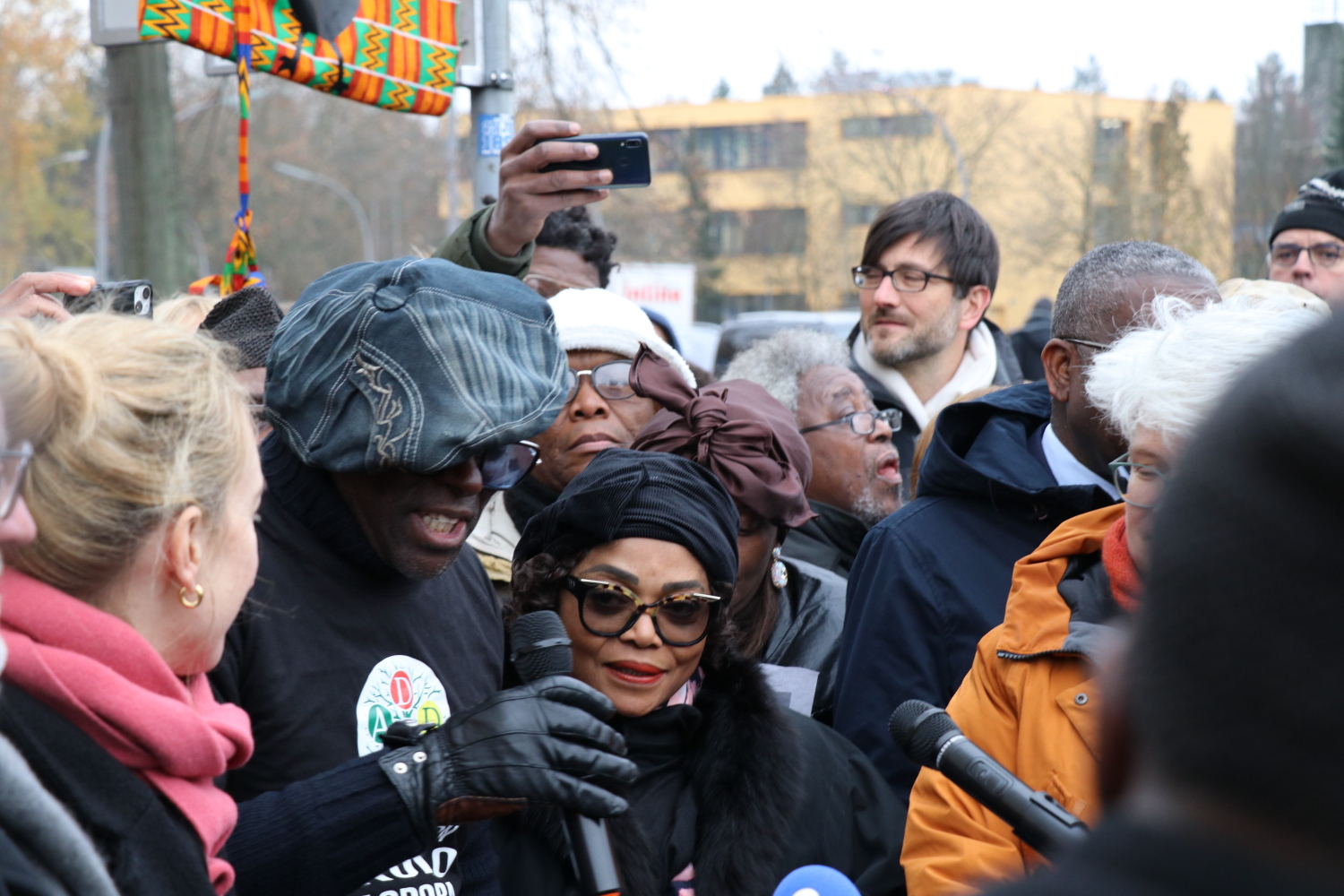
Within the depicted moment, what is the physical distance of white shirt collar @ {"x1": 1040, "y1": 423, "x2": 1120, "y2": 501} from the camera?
315 cm

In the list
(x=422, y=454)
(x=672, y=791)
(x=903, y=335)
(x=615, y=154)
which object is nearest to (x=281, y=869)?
(x=422, y=454)

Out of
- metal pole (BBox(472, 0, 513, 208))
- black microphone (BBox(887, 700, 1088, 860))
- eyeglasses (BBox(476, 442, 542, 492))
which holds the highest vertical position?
metal pole (BBox(472, 0, 513, 208))

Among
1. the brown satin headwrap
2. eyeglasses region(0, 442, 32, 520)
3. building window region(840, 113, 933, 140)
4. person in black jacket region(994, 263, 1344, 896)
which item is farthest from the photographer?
building window region(840, 113, 933, 140)

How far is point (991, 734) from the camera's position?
2.43m

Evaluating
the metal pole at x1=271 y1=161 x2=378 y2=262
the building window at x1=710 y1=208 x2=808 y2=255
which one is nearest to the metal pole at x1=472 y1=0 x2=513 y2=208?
the metal pole at x1=271 y1=161 x2=378 y2=262

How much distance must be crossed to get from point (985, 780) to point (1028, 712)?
549mm

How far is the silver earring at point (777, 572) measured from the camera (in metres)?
3.65

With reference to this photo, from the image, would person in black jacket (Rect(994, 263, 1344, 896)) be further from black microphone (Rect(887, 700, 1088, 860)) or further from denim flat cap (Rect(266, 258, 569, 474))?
denim flat cap (Rect(266, 258, 569, 474))

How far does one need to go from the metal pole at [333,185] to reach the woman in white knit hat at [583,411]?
20.9 metres

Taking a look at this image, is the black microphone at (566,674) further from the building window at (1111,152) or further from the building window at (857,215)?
the building window at (857,215)

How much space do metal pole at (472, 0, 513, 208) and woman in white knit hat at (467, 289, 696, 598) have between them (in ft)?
3.18

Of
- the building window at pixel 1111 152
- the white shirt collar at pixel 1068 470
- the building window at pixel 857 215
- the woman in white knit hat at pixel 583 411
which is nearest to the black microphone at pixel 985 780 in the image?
the white shirt collar at pixel 1068 470

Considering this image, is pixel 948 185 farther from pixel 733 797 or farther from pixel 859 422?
pixel 733 797

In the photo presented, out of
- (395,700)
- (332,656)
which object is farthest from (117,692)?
(395,700)
